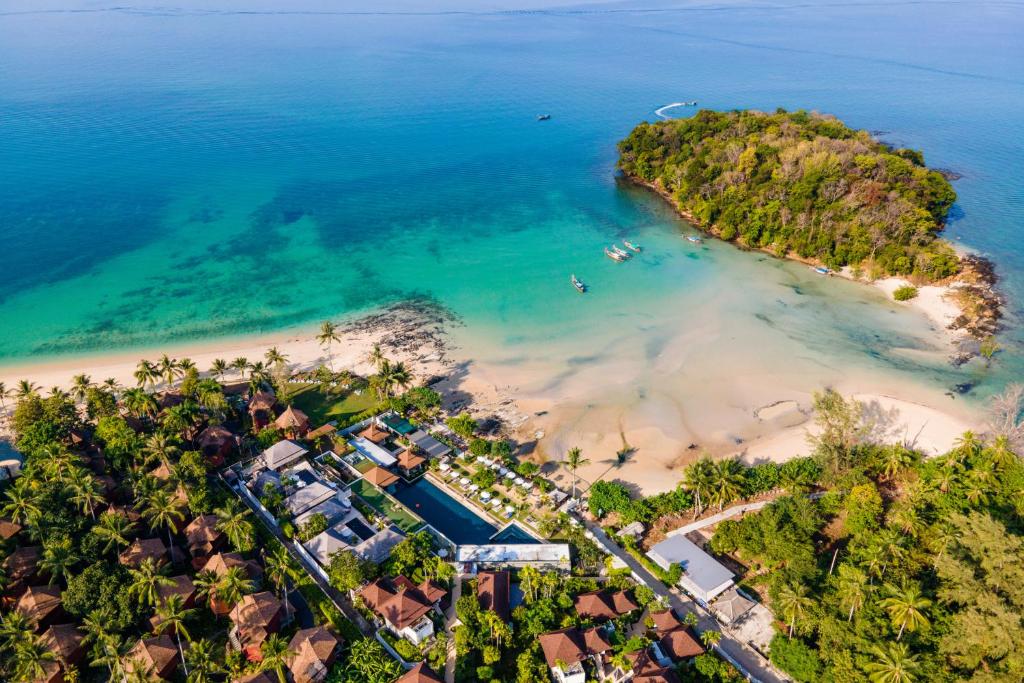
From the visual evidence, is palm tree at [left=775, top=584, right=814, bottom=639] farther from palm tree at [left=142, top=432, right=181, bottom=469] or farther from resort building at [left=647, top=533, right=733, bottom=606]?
palm tree at [left=142, top=432, right=181, bottom=469]

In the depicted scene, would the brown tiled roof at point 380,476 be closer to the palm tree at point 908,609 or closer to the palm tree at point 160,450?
the palm tree at point 160,450

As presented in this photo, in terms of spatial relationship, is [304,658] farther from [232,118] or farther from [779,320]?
[232,118]

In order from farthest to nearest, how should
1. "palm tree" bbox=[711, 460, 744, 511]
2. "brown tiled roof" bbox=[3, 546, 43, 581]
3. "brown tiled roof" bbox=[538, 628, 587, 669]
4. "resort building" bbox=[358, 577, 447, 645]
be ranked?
"palm tree" bbox=[711, 460, 744, 511] → "brown tiled roof" bbox=[3, 546, 43, 581] → "resort building" bbox=[358, 577, 447, 645] → "brown tiled roof" bbox=[538, 628, 587, 669]

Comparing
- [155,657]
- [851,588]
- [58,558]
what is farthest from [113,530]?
[851,588]

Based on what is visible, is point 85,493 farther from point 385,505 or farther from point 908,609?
point 908,609

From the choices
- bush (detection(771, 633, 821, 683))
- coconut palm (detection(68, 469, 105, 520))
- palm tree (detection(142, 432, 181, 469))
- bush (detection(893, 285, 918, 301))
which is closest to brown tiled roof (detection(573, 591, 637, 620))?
bush (detection(771, 633, 821, 683))
